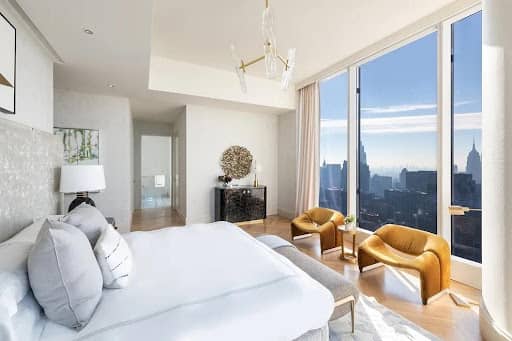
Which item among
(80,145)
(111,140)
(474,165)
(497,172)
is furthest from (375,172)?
(80,145)

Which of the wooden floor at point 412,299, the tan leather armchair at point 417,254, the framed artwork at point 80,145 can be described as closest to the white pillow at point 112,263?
the wooden floor at point 412,299

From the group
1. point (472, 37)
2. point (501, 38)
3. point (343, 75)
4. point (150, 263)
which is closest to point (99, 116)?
point (150, 263)

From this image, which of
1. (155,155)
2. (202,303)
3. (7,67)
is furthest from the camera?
(155,155)

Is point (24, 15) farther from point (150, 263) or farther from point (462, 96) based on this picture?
point (462, 96)

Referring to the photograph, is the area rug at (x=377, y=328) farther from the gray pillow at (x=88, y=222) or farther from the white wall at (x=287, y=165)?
the white wall at (x=287, y=165)

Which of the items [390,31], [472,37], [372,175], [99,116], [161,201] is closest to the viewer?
[472,37]

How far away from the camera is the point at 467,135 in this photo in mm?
2547

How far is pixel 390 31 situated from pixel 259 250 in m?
3.33

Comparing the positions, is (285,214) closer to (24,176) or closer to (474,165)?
(474,165)

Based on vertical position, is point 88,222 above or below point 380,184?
below

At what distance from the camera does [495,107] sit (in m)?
1.62

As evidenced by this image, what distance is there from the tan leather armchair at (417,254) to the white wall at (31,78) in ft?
11.7

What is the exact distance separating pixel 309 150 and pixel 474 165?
2569 mm

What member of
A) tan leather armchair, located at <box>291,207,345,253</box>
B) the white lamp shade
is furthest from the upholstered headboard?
tan leather armchair, located at <box>291,207,345,253</box>
